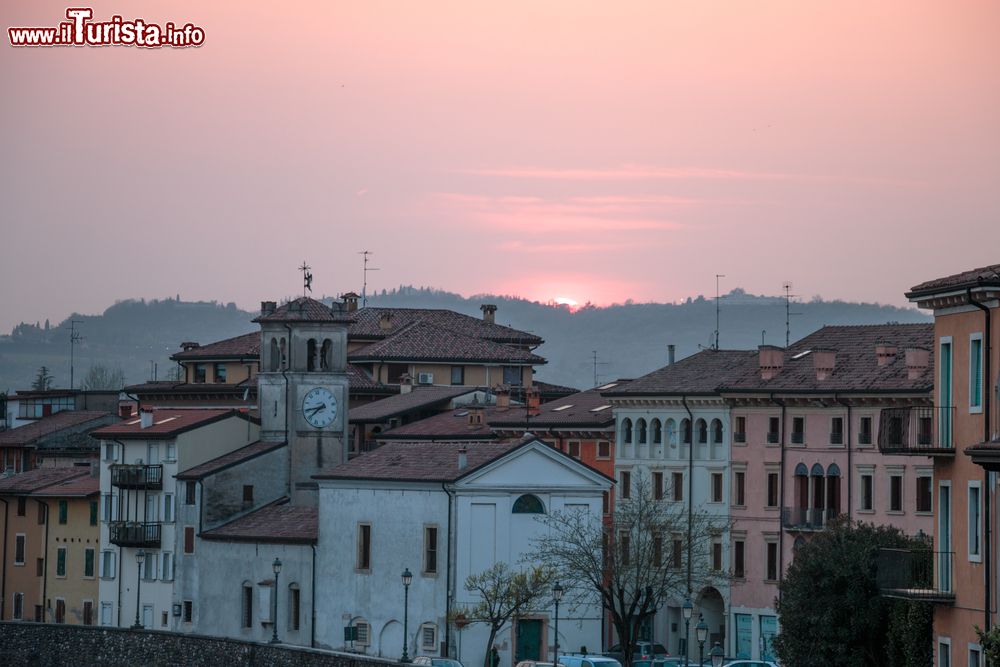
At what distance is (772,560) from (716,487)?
5446mm

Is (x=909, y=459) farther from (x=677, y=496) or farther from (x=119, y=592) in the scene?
(x=119, y=592)

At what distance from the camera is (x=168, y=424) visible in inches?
4267

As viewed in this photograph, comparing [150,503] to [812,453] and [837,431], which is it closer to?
[812,453]

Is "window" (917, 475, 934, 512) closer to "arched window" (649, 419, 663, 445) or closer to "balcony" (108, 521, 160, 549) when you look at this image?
"arched window" (649, 419, 663, 445)

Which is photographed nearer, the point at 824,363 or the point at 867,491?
the point at 867,491

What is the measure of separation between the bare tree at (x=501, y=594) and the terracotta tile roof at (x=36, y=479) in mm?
37249

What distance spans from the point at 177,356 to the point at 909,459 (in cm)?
6845

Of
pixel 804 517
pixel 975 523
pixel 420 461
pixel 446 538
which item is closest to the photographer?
pixel 975 523

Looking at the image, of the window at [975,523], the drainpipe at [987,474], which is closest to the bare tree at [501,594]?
the window at [975,523]

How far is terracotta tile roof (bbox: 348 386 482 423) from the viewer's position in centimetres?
11644

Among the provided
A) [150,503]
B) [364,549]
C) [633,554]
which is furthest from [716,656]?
[150,503]

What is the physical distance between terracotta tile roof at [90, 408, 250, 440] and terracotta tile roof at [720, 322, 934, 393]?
2276 centimetres

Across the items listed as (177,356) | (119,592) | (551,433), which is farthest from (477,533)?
(177,356)

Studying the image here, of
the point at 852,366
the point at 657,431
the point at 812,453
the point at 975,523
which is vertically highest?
the point at 852,366
